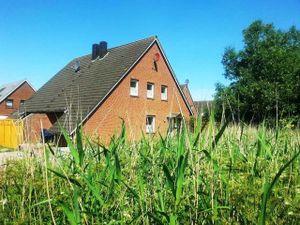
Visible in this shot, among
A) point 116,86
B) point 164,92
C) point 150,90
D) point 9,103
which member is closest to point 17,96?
point 9,103

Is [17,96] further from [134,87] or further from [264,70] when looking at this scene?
[264,70]

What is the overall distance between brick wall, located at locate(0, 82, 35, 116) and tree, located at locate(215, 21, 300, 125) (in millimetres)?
29396

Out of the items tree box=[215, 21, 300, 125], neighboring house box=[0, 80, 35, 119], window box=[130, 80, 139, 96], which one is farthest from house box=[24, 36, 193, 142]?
neighboring house box=[0, 80, 35, 119]

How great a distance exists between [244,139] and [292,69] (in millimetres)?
33384

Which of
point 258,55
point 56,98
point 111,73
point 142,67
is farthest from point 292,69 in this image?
point 56,98

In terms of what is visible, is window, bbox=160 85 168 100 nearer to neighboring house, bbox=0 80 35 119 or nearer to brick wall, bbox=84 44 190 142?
brick wall, bbox=84 44 190 142

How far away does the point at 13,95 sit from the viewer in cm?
5128

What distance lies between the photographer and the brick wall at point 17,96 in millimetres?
50094

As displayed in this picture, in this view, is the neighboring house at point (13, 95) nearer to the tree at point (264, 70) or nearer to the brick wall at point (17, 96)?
the brick wall at point (17, 96)

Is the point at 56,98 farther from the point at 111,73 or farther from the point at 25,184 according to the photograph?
the point at 25,184

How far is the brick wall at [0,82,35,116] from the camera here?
1972 inches

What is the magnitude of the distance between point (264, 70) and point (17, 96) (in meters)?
34.6

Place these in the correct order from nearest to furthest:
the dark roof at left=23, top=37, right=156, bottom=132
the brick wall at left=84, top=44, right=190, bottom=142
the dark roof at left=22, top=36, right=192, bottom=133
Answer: the brick wall at left=84, top=44, right=190, bottom=142 → the dark roof at left=22, top=36, right=192, bottom=133 → the dark roof at left=23, top=37, right=156, bottom=132

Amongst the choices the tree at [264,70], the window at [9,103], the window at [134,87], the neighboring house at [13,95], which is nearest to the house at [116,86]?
the window at [134,87]
